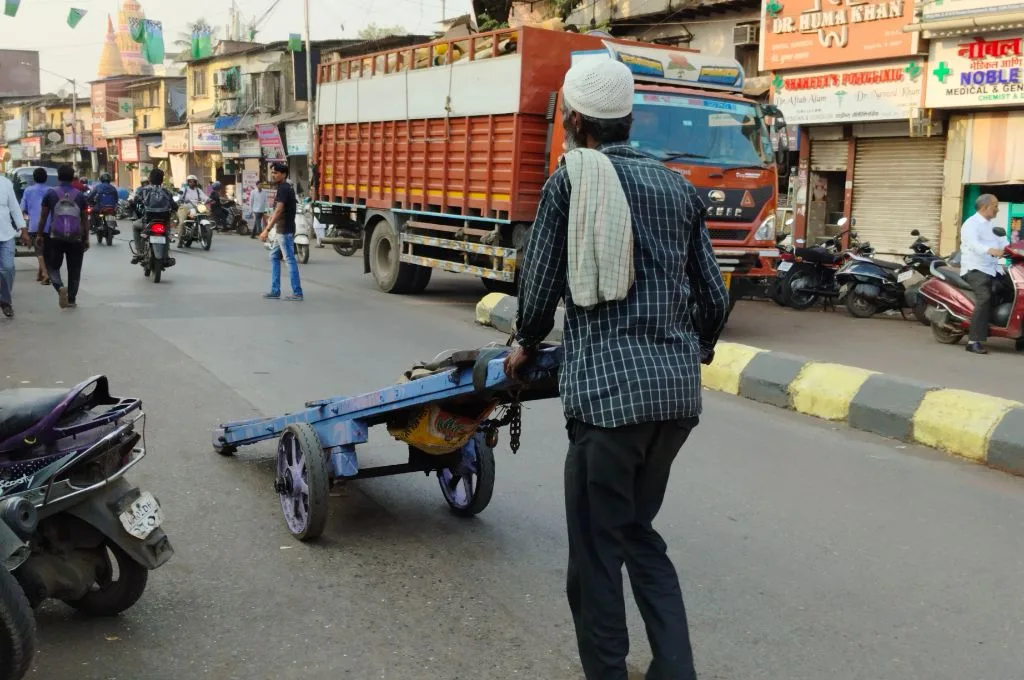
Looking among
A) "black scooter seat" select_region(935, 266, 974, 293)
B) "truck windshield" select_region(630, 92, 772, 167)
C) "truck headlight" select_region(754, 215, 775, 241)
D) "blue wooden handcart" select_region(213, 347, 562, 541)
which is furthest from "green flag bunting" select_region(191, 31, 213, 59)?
"blue wooden handcart" select_region(213, 347, 562, 541)

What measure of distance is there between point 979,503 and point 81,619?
451 centimetres

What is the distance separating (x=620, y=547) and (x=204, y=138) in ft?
158

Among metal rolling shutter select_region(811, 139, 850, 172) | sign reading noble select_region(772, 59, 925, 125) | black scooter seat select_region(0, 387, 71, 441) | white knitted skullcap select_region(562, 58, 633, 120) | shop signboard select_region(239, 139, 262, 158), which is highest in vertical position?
sign reading noble select_region(772, 59, 925, 125)

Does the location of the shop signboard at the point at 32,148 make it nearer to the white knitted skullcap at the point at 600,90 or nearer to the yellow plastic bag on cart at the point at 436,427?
the yellow plastic bag on cart at the point at 436,427

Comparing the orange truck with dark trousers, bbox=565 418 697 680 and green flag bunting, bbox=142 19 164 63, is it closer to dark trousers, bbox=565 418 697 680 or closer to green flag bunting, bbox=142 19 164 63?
dark trousers, bbox=565 418 697 680

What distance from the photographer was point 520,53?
12.0 m

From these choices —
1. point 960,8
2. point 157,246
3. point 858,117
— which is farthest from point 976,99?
point 157,246

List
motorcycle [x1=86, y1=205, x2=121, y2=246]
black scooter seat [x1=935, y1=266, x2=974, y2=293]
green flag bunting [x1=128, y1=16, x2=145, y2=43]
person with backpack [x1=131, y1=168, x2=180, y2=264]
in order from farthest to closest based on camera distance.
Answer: green flag bunting [x1=128, y1=16, x2=145, y2=43]
motorcycle [x1=86, y1=205, x2=121, y2=246]
person with backpack [x1=131, y1=168, x2=180, y2=264]
black scooter seat [x1=935, y1=266, x2=974, y2=293]

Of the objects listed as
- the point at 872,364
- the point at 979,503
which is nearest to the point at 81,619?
the point at 979,503

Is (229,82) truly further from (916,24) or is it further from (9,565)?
(9,565)

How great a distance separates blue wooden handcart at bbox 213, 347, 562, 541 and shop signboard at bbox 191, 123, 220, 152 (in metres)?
43.4

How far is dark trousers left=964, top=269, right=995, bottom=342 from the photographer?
10648 millimetres

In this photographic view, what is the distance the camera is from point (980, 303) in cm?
1075

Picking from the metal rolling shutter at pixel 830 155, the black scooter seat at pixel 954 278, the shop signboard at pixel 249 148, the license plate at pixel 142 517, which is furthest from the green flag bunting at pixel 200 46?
the license plate at pixel 142 517
